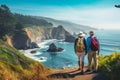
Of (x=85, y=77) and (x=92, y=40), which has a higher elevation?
(x=92, y=40)

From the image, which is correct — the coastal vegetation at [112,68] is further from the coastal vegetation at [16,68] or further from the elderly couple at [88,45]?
the coastal vegetation at [16,68]

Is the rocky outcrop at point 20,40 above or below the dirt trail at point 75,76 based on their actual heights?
below

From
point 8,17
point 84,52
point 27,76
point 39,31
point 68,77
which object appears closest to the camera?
point 27,76

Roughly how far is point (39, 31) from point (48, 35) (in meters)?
12.5

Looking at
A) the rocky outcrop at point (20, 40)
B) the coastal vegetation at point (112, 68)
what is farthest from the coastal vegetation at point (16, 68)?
the rocky outcrop at point (20, 40)

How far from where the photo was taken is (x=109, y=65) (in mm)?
10641

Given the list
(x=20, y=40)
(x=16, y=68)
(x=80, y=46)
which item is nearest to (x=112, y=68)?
(x=80, y=46)

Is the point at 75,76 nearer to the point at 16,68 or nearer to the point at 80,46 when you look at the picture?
the point at 80,46

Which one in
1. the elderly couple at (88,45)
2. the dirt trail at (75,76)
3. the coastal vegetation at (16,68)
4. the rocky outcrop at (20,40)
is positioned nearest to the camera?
the coastal vegetation at (16,68)

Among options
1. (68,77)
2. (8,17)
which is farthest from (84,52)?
(8,17)

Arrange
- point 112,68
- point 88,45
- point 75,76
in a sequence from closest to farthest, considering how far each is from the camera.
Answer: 1. point 112,68
2. point 75,76
3. point 88,45

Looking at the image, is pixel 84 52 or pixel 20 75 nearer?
pixel 20 75

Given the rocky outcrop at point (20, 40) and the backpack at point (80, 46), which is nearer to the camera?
the backpack at point (80, 46)

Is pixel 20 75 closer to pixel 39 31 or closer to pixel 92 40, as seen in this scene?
pixel 92 40
